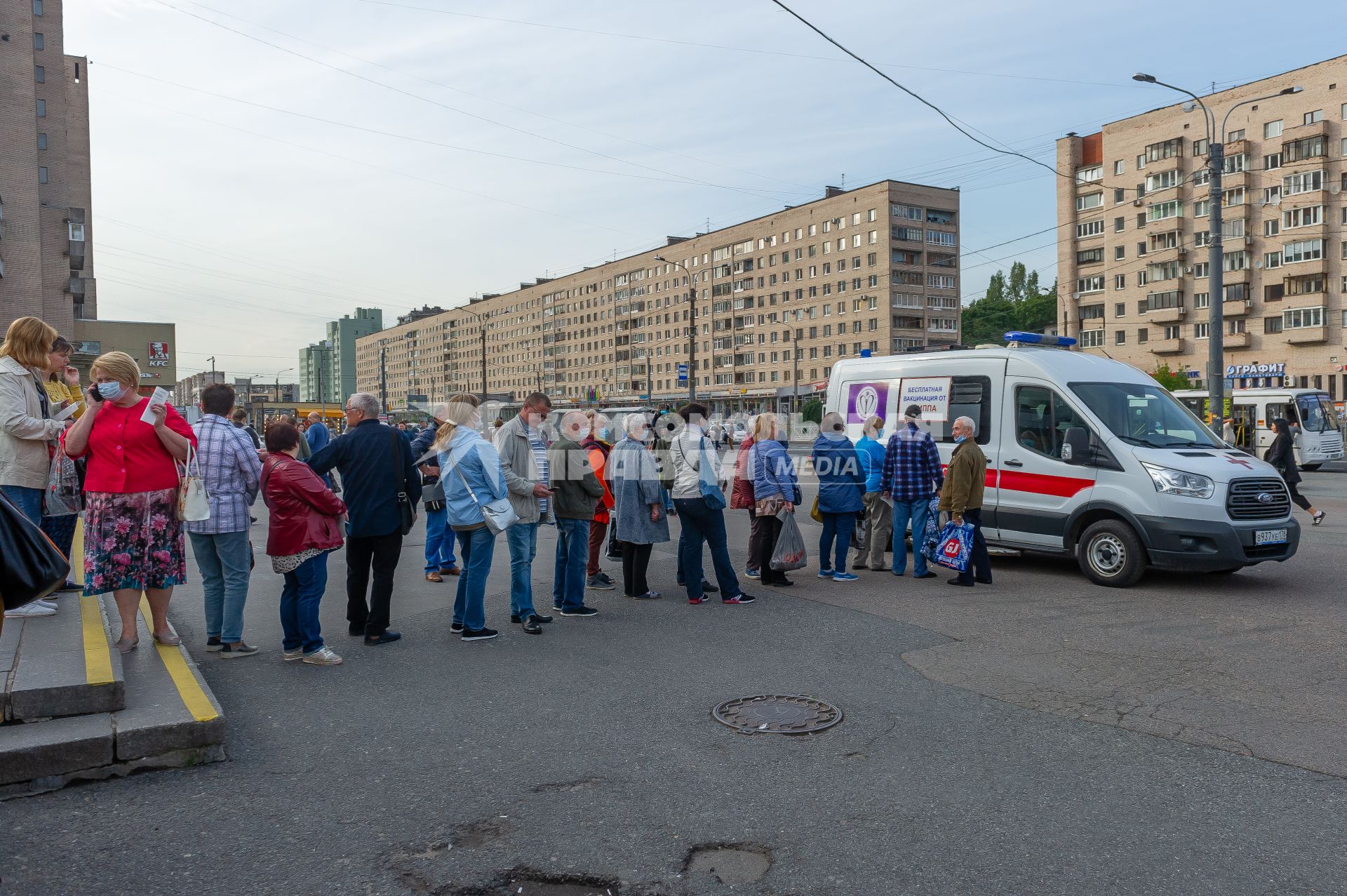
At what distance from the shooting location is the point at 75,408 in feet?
23.7

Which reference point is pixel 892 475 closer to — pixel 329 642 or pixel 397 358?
pixel 329 642

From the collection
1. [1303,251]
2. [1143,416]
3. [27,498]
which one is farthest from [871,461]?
[1303,251]

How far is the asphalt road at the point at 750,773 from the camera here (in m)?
3.53

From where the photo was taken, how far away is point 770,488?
962 centimetres

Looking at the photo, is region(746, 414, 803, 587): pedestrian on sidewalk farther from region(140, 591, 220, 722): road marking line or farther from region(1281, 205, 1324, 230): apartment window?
region(1281, 205, 1324, 230): apartment window

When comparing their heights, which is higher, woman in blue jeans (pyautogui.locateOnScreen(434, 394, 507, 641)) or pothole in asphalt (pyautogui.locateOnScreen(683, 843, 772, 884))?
woman in blue jeans (pyautogui.locateOnScreen(434, 394, 507, 641))

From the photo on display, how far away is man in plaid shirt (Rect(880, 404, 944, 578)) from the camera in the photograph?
10.1 meters

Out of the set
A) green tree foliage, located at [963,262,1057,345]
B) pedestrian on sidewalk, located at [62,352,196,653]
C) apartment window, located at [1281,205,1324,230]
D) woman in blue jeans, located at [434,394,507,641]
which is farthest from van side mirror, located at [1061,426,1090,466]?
green tree foliage, located at [963,262,1057,345]

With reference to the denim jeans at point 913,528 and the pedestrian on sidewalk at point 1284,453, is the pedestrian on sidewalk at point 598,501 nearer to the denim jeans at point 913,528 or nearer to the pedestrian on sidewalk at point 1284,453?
the denim jeans at point 913,528

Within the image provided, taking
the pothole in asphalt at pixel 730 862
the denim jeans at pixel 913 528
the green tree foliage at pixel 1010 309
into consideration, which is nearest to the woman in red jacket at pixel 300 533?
the pothole in asphalt at pixel 730 862

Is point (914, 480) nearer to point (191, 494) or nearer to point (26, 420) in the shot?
point (191, 494)

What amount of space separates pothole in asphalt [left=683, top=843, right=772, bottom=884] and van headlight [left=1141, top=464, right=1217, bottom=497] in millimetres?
7020

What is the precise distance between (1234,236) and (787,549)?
73.2 meters

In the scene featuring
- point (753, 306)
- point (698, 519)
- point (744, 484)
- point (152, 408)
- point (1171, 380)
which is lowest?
point (698, 519)
